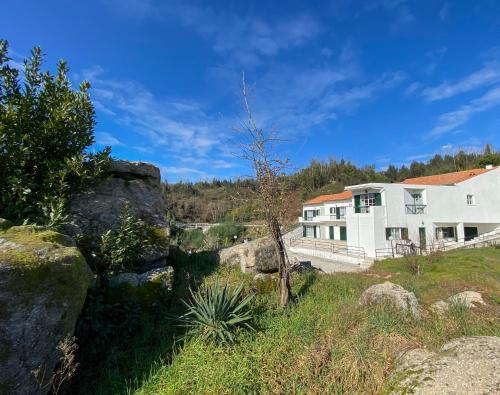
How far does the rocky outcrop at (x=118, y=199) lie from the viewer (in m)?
6.82

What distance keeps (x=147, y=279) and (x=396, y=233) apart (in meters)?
26.5

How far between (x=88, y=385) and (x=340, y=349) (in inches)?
139

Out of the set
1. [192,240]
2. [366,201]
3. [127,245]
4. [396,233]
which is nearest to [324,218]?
[366,201]

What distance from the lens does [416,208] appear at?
2794 centimetres

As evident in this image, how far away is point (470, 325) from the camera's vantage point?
4.52m

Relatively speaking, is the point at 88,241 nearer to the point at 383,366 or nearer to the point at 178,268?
the point at 178,268

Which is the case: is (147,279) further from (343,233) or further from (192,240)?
(343,233)

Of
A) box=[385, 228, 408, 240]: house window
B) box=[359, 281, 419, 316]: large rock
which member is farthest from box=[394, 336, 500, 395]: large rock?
box=[385, 228, 408, 240]: house window

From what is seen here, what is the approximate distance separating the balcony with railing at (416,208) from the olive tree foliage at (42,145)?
92.1ft

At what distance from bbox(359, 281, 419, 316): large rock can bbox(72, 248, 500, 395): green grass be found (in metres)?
0.23

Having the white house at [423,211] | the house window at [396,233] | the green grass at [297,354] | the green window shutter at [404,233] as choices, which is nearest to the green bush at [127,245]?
the green grass at [297,354]

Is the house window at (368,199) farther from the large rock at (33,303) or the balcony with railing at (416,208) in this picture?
the large rock at (33,303)

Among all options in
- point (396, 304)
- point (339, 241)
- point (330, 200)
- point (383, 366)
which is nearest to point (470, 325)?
point (396, 304)

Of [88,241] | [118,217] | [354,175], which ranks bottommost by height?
[88,241]
